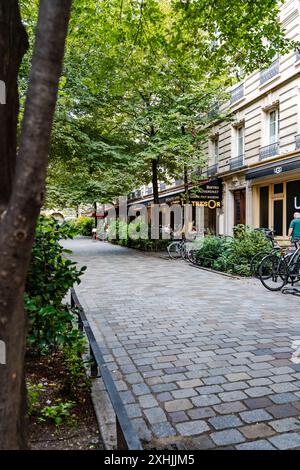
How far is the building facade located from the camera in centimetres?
1641

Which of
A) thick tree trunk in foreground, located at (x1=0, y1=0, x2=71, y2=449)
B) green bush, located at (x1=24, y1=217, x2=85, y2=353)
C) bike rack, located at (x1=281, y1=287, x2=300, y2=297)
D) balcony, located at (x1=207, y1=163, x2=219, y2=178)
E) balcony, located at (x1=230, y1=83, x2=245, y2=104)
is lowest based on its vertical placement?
bike rack, located at (x1=281, y1=287, x2=300, y2=297)

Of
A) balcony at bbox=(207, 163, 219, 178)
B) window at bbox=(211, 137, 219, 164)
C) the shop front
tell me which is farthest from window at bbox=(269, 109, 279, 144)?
window at bbox=(211, 137, 219, 164)

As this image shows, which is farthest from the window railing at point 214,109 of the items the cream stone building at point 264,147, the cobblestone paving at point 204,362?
the cobblestone paving at point 204,362

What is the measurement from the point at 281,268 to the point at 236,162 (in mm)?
12698

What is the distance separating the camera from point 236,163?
20891 millimetres

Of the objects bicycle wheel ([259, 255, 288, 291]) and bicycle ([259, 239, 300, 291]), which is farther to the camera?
bicycle wheel ([259, 255, 288, 291])

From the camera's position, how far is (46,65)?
5.57 feet

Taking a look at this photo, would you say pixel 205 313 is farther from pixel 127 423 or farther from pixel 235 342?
pixel 127 423

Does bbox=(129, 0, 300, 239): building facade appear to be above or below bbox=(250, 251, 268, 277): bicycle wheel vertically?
above

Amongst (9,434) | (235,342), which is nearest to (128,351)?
(235,342)

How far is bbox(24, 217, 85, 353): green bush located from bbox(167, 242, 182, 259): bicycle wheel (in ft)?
40.6

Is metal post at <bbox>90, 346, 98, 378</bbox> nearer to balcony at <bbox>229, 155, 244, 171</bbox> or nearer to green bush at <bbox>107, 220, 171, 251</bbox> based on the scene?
green bush at <bbox>107, 220, 171, 251</bbox>

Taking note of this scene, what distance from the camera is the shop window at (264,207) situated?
19.0m

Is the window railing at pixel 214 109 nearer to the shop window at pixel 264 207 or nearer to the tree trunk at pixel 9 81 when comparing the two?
the shop window at pixel 264 207
